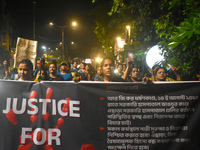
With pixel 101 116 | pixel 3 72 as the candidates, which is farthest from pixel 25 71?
pixel 3 72

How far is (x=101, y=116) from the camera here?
2.73 meters

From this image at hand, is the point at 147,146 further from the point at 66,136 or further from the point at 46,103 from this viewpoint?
the point at 46,103

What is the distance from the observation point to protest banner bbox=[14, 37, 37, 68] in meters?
6.19

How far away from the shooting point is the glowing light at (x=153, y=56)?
4828 mm

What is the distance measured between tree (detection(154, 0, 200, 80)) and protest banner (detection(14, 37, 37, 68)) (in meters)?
4.48

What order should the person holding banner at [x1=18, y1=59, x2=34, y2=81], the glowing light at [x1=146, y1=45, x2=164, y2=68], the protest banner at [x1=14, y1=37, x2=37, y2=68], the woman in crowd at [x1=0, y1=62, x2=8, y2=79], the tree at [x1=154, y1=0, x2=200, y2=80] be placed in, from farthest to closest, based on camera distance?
the woman in crowd at [x1=0, y1=62, x2=8, y2=79], the protest banner at [x1=14, y1=37, x2=37, y2=68], the glowing light at [x1=146, y1=45, x2=164, y2=68], the person holding banner at [x1=18, y1=59, x2=34, y2=81], the tree at [x1=154, y1=0, x2=200, y2=80]

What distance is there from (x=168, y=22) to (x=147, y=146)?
302 cm

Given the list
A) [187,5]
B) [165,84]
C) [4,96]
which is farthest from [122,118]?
[187,5]

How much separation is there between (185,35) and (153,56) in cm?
187

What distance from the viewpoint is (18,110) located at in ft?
9.11

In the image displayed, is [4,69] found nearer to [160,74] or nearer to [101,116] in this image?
[160,74]

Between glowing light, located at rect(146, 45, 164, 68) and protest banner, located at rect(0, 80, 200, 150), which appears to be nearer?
protest banner, located at rect(0, 80, 200, 150)

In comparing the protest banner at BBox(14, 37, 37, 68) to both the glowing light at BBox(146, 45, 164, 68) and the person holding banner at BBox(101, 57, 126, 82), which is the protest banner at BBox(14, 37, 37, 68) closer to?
the person holding banner at BBox(101, 57, 126, 82)

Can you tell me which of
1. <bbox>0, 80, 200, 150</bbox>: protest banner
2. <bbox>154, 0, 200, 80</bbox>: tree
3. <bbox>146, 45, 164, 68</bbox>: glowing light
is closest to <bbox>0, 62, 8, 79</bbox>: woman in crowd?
<bbox>0, 80, 200, 150</bbox>: protest banner
